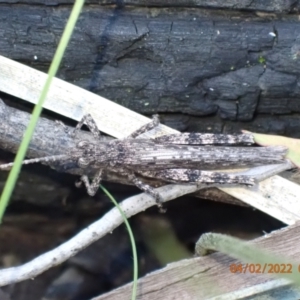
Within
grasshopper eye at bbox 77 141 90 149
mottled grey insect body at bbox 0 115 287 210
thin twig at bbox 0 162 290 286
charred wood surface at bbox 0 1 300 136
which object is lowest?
thin twig at bbox 0 162 290 286

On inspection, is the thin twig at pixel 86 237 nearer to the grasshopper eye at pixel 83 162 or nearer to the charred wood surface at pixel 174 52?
the grasshopper eye at pixel 83 162

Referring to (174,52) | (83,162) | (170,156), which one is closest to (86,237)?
(83,162)

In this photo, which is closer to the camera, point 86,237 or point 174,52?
point 86,237

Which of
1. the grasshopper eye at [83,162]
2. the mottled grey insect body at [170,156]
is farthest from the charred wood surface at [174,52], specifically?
the grasshopper eye at [83,162]

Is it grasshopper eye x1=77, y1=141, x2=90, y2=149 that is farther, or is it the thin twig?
grasshopper eye x1=77, y1=141, x2=90, y2=149

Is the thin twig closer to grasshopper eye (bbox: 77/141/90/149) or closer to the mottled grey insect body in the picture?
the mottled grey insect body

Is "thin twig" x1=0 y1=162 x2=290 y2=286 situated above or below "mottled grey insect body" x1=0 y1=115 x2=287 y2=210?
below

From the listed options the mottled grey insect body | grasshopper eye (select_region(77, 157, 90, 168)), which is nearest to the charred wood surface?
the mottled grey insect body

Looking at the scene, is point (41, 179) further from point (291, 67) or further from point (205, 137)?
point (291, 67)

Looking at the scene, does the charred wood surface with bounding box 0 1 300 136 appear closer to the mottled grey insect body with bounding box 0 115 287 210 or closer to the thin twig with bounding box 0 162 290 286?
the mottled grey insect body with bounding box 0 115 287 210

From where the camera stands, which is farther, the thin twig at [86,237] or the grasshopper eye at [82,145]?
the grasshopper eye at [82,145]

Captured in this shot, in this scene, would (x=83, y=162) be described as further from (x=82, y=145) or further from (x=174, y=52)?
(x=174, y=52)

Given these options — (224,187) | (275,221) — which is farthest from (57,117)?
(275,221)
